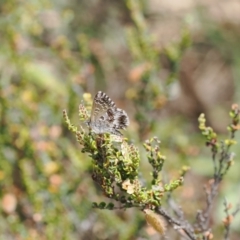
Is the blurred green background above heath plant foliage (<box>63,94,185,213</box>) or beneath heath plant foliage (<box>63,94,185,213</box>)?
above

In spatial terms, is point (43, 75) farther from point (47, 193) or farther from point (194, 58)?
point (194, 58)

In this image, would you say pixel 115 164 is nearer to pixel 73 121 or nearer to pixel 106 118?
pixel 106 118

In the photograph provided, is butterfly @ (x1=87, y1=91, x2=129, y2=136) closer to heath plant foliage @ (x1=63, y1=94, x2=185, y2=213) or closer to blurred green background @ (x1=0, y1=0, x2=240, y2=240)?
heath plant foliage @ (x1=63, y1=94, x2=185, y2=213)

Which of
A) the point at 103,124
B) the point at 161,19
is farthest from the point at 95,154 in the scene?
the point at 161,19

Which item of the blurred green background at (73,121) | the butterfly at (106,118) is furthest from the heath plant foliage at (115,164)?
the blurred green background at (73,121)

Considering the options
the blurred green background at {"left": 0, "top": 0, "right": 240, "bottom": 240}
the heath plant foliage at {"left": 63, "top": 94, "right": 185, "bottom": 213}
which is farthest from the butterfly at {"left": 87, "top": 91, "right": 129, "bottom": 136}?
the blurred green background at {"left": 0, "top": 0, "right": 240, "bottom": 240}

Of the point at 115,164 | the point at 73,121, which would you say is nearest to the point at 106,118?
the point at 115,164

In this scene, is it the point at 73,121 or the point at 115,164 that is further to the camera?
the point at 73,121

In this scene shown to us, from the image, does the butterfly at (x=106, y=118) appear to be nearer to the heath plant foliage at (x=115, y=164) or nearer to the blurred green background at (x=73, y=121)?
the heath plant foliage at (x=115, y=164)
